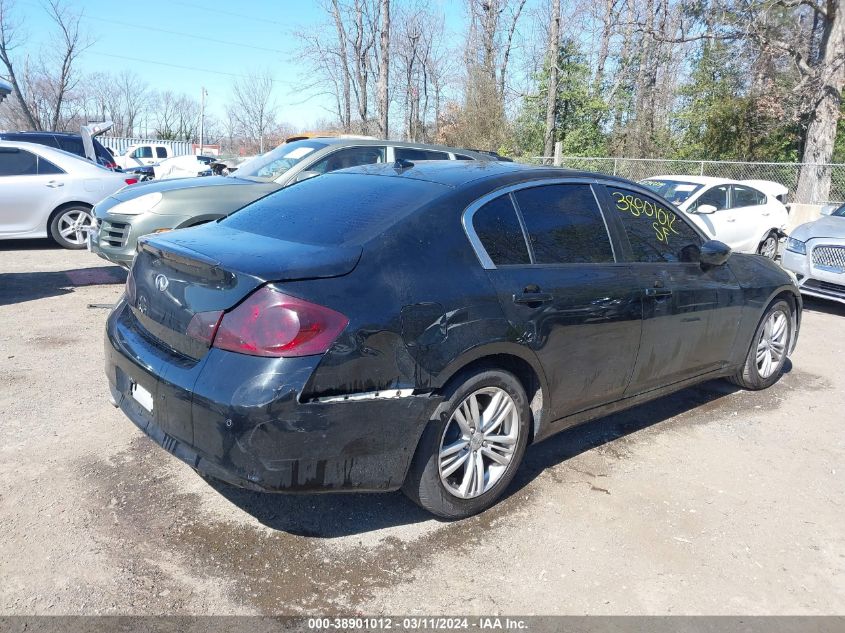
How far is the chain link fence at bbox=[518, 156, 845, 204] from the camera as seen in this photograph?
1780 cm

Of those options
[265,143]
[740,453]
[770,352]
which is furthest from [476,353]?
[265,143]

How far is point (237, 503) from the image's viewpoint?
11.2 ft

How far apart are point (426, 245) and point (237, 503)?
5.22 ft

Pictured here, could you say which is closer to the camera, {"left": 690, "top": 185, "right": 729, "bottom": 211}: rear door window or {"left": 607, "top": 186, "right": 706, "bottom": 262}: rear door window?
{"left": 607, "top": 186, "right": 706, "bottom": 262}: rear door window

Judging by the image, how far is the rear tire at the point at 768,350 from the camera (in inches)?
209

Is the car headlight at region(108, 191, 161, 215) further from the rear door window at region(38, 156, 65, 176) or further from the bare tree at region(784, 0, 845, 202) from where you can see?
the bare tree at region(784, 0, 845, 202)

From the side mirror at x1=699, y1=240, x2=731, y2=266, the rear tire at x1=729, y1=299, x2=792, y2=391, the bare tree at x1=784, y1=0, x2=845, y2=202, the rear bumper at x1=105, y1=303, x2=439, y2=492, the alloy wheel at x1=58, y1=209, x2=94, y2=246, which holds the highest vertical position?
the bare tree at x1=784, y1=0, x2=845, y2=202

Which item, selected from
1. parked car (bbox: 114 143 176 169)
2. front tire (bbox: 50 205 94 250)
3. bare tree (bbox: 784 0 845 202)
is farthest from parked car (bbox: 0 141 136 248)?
parked car (bbox: 114 143 176 169)

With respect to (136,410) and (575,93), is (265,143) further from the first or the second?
(136,410)

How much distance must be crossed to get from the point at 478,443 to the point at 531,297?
0.77 m

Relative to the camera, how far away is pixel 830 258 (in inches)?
338

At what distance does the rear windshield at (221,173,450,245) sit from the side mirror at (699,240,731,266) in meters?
2.04

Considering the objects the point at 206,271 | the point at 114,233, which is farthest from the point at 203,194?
the point at 206,271

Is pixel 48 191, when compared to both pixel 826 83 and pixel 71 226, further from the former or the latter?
pixel 826 83
